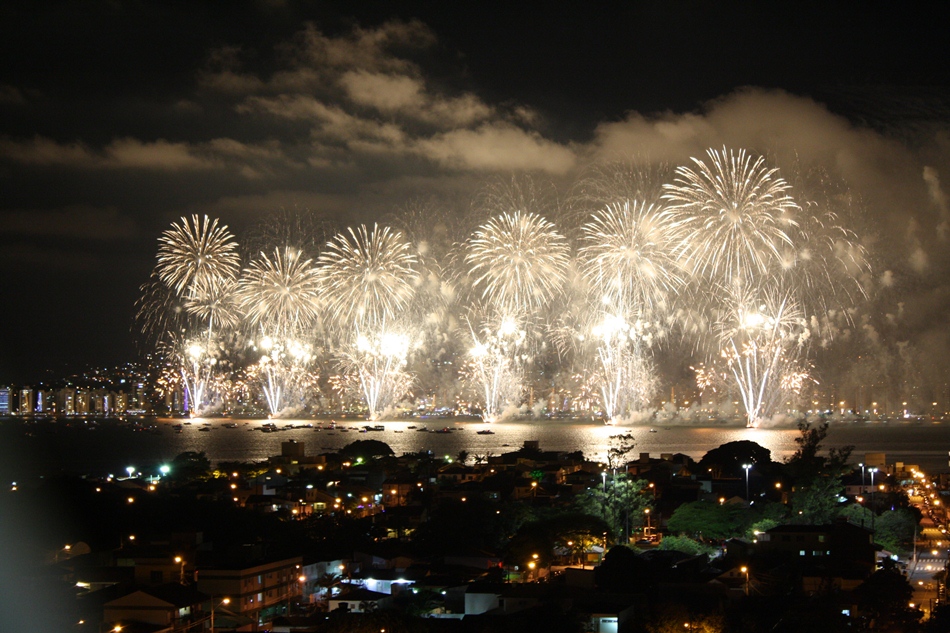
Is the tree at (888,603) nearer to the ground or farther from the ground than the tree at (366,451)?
nearer to the ground

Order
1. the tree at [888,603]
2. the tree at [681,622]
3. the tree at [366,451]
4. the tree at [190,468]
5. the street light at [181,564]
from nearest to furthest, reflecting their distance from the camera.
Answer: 1. the tree at [681,622]
2. the tree at [888,603]
3. the street light at [181,564]
4. the tree at [190,468]
5. the tree at [366,451]

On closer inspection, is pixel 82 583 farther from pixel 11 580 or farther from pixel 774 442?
pixel 774 442

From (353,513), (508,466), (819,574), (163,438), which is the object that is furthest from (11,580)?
(163,438)

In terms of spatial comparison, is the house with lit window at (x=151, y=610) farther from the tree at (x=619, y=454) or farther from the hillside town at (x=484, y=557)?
the tree at (x=619, y=454)

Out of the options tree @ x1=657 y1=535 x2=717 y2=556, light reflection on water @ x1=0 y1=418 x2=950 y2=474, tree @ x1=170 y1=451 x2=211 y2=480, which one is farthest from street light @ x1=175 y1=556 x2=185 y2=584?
light reflection on water @ x1=0 y1=418 x2=950 y2=474

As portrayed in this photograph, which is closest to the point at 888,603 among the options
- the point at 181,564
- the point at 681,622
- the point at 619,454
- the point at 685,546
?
the point at 681,622

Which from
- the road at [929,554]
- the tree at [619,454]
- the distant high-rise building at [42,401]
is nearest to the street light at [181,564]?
the road at [929,554]

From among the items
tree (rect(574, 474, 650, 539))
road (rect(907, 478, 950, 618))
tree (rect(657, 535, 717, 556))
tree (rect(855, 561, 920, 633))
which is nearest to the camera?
tree (rect(855, 561, 920, 633))

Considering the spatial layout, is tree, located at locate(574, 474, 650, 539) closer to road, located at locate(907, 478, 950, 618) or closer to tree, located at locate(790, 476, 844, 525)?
tree, located at locate(790, 476, 844, 525)
